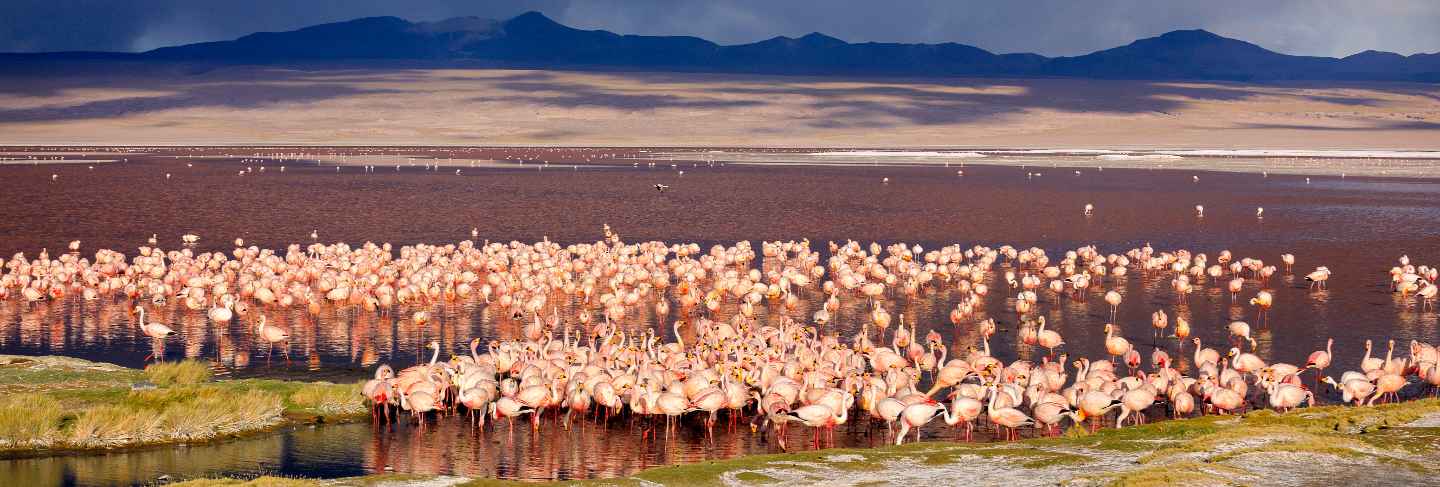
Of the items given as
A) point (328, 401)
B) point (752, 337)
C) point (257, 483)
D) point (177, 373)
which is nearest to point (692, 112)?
point (752, 337)

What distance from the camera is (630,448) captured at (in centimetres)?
1534

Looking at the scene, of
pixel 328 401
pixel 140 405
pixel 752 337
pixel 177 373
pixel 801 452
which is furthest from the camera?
pixel 752 337

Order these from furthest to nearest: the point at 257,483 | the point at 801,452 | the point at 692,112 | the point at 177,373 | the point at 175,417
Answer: the point at 692,112, the point at 177,373, the point at 175,417, the point at 801,452, the point at 257,483

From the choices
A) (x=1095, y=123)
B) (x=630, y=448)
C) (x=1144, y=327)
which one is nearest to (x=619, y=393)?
(x=630, y=448)

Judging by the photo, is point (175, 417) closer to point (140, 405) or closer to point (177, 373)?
point (140, 405)

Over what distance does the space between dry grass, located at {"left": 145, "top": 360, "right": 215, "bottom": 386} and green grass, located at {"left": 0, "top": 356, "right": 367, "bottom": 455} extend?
0.01 m

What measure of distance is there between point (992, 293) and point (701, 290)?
5212 millimetres

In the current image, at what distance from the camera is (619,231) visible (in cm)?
4125

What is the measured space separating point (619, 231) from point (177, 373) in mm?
23635

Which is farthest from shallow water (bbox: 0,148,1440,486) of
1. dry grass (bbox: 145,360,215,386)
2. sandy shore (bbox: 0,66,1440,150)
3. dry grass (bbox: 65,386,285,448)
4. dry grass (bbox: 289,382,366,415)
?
sandy shore (bbox: 0,66,1440,150)

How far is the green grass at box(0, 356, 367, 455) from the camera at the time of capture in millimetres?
14812

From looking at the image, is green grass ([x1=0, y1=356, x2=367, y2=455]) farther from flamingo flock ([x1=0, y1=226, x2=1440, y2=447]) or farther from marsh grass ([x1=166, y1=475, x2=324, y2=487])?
marsh grass ([x1=166, y1=475, x2=324, y2=487])

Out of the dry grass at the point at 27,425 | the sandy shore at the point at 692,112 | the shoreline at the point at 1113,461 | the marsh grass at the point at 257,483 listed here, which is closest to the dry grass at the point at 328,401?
the dry grass at the point at 27,425

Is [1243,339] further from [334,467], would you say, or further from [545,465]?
[334,467]
